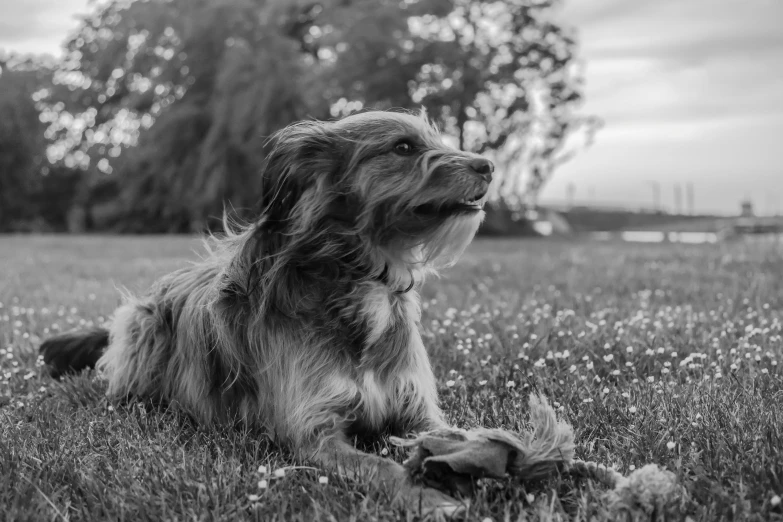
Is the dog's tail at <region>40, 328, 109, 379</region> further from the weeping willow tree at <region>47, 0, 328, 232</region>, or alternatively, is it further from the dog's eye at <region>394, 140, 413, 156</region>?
the weeping willow tree at <region>47, 0, 328, 232</region>

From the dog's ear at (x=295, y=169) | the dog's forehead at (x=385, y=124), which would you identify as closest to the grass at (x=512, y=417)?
the dog's ear at (x=295, y=169)

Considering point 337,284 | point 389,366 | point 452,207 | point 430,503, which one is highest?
point 452,207

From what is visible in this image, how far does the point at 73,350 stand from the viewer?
538 cm

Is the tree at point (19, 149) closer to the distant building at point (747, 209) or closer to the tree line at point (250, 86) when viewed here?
the tree line at point (250, 86)

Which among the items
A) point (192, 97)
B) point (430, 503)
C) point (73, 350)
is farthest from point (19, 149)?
point (430, 503)

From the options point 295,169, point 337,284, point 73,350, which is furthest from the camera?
point 73,350

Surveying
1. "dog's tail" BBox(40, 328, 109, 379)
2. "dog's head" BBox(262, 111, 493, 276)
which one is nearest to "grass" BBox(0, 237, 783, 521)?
"dog's tail" BBox(40, 328, 109, 379)

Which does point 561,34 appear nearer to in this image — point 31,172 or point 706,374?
point 31,172

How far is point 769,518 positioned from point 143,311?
3501mm

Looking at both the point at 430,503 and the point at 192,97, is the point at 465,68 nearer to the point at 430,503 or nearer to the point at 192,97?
the point at 192,97

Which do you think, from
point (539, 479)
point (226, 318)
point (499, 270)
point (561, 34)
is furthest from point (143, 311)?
point (561, 34)

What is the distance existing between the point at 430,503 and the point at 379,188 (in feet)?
4.97

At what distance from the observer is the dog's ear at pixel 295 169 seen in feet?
Result: 12.5

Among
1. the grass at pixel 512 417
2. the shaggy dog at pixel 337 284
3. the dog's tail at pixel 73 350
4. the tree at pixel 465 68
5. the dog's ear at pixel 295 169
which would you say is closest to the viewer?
the grass at pixel 512 417
